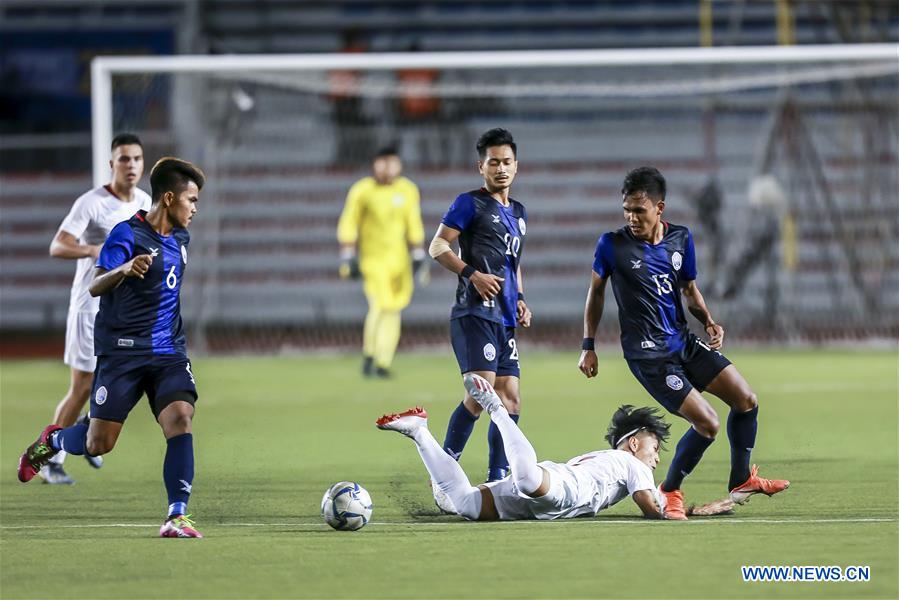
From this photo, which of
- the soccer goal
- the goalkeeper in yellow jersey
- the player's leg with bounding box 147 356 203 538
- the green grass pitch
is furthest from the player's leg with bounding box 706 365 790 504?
the soccer goal

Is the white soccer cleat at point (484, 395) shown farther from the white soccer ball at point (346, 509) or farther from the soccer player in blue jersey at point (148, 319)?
the soccer player in blue jersey at point (148, 319)

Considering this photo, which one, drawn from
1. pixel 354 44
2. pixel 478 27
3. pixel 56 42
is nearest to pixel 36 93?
pixel 56 42

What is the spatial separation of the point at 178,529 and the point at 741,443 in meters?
2.76

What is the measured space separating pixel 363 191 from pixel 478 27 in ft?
24.6

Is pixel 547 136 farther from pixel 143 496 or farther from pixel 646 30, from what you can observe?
pixel 143 496

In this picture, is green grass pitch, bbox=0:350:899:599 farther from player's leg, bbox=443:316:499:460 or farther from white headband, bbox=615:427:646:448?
player's leg, bbox=443:316:499:460

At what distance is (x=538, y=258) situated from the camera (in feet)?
67.5

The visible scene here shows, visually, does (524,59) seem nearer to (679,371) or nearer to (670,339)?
(670,339)

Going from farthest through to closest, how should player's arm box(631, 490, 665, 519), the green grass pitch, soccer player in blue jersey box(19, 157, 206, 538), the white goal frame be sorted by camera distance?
1. the white goal frame
2. player's arm box(631, 490, 665, 519)
3. soccer player in blue jersey box(19, 157, 206, 538)
4. the green grass pitch

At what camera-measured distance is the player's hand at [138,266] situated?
6.56 m

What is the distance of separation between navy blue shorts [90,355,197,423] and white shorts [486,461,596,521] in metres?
1.49

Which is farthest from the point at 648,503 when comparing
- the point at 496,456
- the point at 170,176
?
the point at 170,176

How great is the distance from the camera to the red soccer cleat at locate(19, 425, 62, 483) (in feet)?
24.6

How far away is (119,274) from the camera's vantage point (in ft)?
21.7
